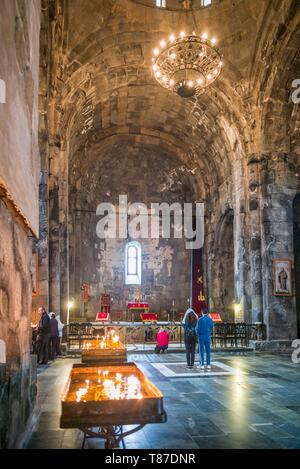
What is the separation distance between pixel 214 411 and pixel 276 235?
10559mm

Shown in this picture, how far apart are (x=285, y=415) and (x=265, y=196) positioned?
434 inches

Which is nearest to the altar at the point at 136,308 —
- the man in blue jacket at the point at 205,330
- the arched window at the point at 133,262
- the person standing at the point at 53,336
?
the arched window at the point at 133,262

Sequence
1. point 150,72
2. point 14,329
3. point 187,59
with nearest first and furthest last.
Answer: point 14,329, point 187,59, point 150,72

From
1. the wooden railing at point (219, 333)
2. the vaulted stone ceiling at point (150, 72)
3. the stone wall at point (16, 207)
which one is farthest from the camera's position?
the wooden railing at point (219, 333)

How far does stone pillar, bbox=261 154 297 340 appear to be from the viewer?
15.4 m

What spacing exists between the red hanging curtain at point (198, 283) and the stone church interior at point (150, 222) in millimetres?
125

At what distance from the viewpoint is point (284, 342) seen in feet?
49.9

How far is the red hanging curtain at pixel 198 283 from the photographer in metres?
21.8

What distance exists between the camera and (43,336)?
1159 centimetres

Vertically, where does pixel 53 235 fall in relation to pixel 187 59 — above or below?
below

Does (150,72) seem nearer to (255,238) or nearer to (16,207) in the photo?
(255,238)

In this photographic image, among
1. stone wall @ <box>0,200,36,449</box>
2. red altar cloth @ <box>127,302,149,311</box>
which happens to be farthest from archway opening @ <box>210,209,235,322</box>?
stone wall @ <box>0,200,36,449</box>

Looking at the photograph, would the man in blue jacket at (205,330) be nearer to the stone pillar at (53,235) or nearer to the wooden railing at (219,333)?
the wooden railing at (219,333)

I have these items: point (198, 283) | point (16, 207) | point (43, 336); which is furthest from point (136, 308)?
point (16, 207)
